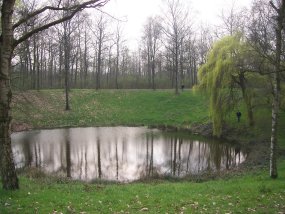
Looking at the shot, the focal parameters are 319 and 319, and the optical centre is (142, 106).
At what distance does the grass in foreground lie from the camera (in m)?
8.15

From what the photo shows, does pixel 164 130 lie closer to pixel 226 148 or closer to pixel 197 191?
pixel 226 148

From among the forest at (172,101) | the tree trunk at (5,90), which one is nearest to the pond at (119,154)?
the forest at (172,101)

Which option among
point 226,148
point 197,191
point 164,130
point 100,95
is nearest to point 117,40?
point 100,95

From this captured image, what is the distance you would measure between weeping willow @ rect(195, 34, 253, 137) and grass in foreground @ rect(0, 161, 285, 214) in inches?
540

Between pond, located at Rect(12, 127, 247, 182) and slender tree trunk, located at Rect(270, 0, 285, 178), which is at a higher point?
slender tree trunk, located at Rect(270, 0, 285, 178)

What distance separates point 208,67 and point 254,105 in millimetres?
4775

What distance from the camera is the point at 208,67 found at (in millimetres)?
26312

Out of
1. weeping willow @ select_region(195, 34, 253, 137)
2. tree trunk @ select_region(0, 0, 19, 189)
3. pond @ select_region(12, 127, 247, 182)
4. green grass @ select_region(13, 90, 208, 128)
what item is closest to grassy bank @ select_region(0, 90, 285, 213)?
tree trunk @ select_region(0, 0, 19, 189)

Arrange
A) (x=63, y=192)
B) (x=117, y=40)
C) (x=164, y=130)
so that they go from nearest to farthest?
(x=63, y=192), (x=164, y=130), (x=117, y=40)

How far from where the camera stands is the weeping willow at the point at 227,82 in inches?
965

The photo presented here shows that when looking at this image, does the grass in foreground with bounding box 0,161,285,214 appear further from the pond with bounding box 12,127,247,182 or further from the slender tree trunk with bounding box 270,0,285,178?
the pond with bounding box 12,127,247,182

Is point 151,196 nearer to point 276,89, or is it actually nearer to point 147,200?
point 147,200

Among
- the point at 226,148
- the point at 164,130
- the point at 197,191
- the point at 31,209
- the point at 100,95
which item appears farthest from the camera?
the point at 100,95

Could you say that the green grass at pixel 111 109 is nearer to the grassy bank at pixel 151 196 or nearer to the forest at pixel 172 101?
the forest at pixel 172 101
